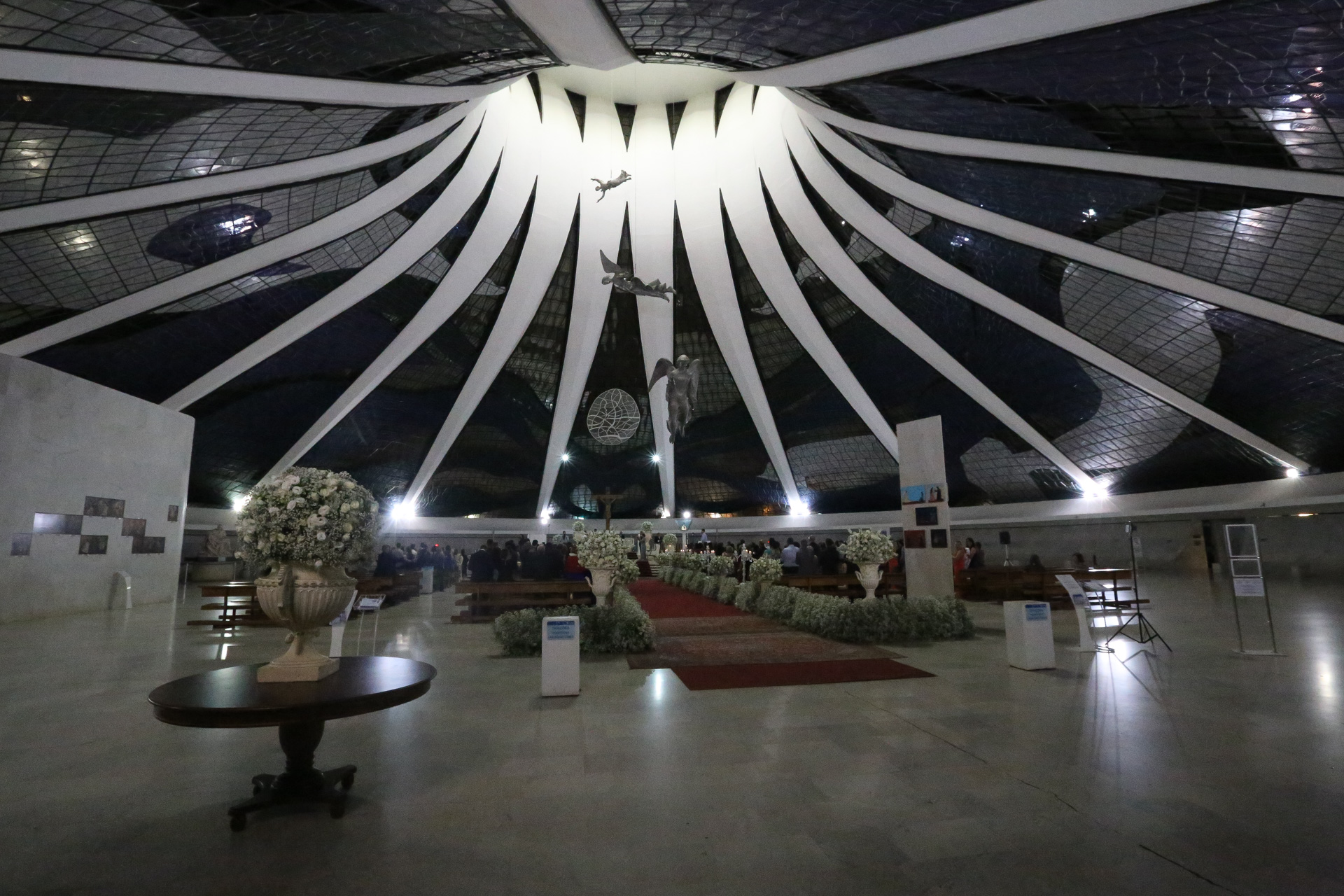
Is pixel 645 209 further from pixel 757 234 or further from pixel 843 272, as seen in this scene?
pixel 843 272

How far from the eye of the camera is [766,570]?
12227 millimetres

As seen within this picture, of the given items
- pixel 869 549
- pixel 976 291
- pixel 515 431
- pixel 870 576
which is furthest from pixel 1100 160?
pixel 515 431

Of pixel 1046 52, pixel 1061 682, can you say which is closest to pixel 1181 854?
pixel 1061 682

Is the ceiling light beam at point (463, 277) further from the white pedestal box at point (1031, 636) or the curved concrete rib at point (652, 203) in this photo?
the white pedestal box at point (1031, 636)

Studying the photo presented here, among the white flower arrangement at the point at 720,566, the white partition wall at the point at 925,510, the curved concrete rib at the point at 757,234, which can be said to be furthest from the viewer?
the curved concrete rib at the point at 757,234

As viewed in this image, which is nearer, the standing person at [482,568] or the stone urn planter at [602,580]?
the stone urn planter at [602,580]

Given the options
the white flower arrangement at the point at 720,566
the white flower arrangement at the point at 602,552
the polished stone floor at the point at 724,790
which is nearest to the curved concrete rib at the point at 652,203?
the white flower arrangement at the point at 720,566

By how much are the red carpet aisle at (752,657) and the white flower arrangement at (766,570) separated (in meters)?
0.73

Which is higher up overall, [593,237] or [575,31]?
Answer: [593,237]

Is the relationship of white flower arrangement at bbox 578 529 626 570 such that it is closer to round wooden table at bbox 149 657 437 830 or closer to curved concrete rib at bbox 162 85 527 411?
round wooden table at bbox 149 657 437 830

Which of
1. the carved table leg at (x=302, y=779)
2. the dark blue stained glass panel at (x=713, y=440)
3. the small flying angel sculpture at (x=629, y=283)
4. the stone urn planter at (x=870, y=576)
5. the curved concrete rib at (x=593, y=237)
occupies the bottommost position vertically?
the carved table leg at (x=302, y=779)

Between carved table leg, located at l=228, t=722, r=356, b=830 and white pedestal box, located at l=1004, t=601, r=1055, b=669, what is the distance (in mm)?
6440

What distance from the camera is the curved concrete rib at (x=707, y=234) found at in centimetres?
2166

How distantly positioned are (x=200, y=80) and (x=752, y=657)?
416 inches
